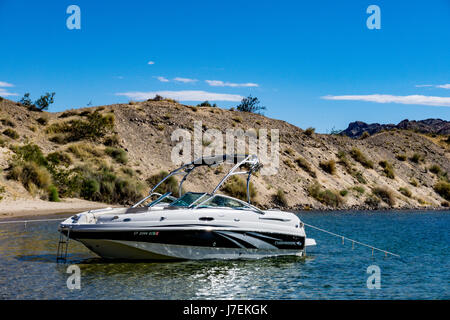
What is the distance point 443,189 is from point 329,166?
1368 centimetres

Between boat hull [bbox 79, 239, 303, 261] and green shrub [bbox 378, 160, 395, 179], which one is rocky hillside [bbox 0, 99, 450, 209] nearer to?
green shrub [bbox 378, 160, 395, 179]

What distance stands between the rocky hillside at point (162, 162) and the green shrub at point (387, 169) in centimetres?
14

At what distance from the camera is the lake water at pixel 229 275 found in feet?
40.4

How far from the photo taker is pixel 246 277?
46.6ft

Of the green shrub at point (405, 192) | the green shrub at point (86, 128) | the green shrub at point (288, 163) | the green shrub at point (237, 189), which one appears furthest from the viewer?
the green shrub at point (405, 192)

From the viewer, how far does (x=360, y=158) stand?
59625 mm

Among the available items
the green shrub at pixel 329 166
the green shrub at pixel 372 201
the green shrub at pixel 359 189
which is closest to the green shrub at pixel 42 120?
the green shrub at pixel 329 166

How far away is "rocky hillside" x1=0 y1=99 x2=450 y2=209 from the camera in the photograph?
3534 centimetres

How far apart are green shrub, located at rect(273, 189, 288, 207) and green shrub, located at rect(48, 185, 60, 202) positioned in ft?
56.8

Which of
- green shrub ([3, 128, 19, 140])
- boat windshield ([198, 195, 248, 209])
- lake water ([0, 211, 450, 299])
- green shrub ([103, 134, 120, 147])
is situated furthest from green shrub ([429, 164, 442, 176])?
boat windshield ([198, 195, 248, 209])

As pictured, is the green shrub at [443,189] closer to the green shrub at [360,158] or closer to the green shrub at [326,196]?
the green shrub at [360,158]

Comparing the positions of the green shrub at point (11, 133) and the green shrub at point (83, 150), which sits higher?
the green shrub at point (11, 133)
